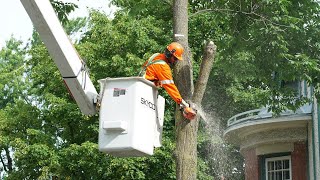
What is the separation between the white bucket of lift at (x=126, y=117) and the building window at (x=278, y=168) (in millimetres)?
12118

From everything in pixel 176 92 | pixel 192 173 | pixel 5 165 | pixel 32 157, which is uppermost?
pixel 5 165

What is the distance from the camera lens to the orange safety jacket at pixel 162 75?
10.5 m

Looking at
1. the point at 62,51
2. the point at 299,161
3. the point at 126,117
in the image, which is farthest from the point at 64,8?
the point at 299,161

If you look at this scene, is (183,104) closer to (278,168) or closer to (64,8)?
(64,8)

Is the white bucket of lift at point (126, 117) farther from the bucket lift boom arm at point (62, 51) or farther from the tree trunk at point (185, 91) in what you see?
the tree trunk at point (185, 91)

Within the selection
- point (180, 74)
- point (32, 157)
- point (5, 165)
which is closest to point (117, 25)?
point (32, 157)

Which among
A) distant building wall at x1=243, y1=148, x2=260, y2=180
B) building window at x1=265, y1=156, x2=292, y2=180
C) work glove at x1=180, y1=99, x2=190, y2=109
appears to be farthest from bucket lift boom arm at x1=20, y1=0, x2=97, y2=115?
distant building wall at x1=243, y1=148, x2=260, y2=180

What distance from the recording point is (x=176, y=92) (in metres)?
10.5

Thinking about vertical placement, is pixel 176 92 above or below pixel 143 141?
above

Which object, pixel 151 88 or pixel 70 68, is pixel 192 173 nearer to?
pixel 151 88

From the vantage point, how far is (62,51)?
1048cm

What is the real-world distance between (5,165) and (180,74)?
37.1 metres

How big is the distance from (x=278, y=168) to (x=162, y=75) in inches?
490

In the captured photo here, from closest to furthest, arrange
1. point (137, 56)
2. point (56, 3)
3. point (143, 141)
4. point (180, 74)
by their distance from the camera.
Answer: point (143, 141) < point (180, 74) < point (56, 3) < point (137, 56)
